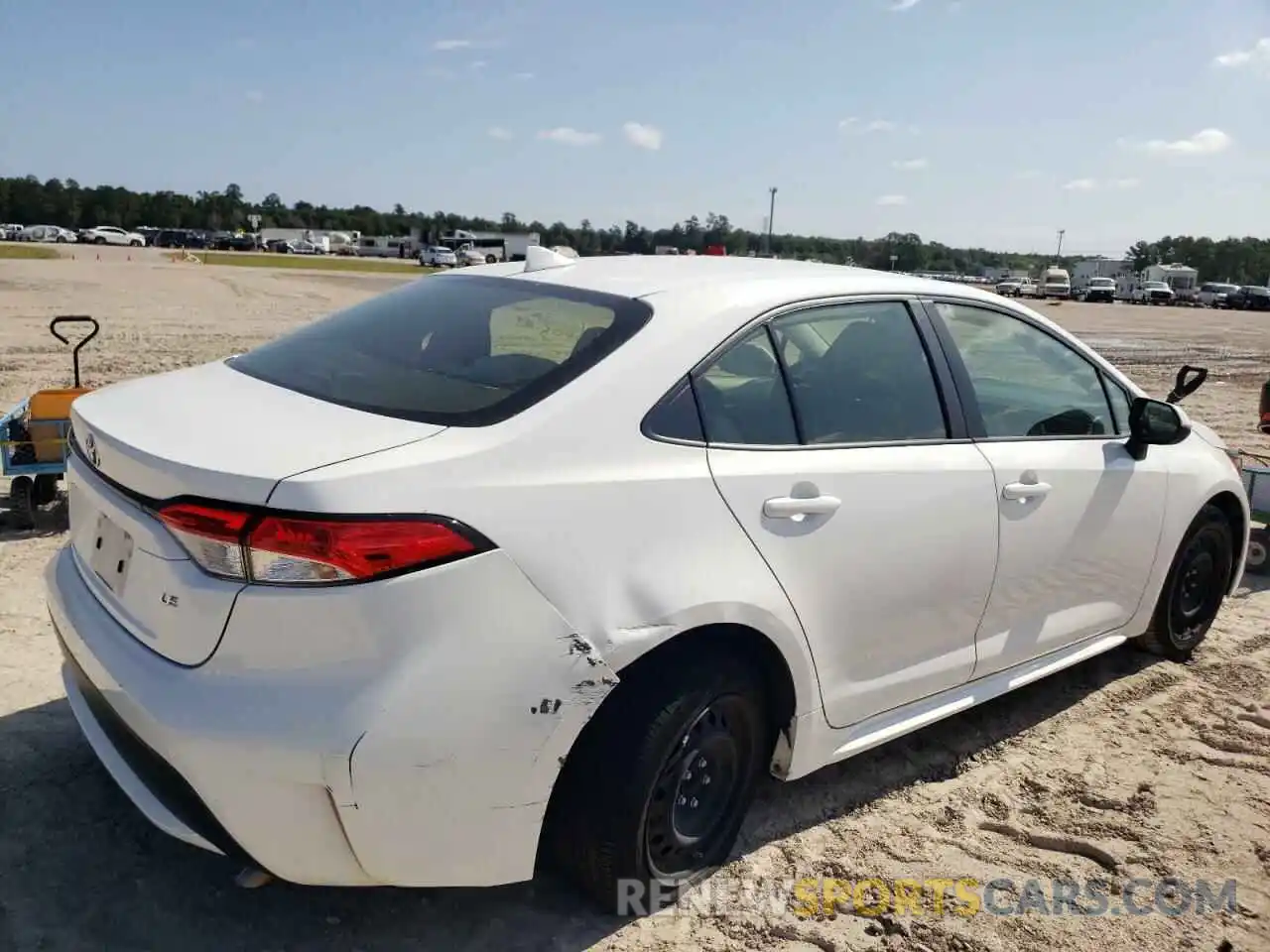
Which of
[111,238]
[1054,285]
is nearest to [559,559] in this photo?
[1054,285]

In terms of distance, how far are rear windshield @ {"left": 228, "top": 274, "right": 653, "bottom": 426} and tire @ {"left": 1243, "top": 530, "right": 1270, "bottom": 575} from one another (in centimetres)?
505

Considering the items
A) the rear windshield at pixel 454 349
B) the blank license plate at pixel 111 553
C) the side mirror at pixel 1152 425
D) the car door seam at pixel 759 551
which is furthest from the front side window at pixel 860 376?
the blank license plate at pixel 111 553

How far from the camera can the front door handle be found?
271 cm

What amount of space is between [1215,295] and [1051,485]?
249 ft

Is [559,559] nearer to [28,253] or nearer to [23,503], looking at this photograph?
[23,503]

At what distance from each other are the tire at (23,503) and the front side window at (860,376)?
15.0ft

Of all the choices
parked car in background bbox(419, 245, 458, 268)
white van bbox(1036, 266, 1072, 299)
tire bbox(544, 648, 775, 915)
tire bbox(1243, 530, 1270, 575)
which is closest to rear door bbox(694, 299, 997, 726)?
tire bbox(544, 648, 775, 915)

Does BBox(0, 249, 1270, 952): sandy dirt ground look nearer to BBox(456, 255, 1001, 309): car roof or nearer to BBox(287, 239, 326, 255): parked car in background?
BBox(456, 255, 1001, 309): car roof

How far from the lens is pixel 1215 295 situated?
6825cm

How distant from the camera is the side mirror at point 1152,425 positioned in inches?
156

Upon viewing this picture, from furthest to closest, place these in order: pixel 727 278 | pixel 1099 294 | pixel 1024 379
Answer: pixel 1099 294
pixel 1024 379
pixel 727 278

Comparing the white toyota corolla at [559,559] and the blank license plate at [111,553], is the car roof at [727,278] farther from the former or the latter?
the blank license plate at [111,553]

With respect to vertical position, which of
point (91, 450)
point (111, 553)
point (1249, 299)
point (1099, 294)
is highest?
point (1249, 299)

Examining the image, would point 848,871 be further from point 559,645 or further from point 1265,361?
point 1265,361
